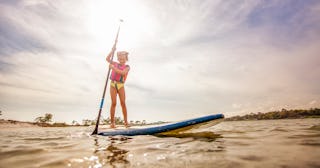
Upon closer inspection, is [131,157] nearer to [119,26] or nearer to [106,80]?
[106,80]

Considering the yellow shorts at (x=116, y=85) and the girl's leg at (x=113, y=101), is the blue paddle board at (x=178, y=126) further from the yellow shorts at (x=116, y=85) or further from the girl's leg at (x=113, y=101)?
the yellow shorts at (x=116, y=85)

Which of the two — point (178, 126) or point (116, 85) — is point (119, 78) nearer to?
point (116, 85)

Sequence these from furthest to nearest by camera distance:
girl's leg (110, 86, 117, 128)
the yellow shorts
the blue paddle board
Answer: the yellow shorts → girl's leg (110, 86, 117, 128) → the blue paddle board

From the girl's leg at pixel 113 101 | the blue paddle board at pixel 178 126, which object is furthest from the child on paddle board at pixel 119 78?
the blue paddle board at pixel 178 126

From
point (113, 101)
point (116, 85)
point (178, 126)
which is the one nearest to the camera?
point (178, 126)

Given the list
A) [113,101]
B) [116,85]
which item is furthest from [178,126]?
[116,85]

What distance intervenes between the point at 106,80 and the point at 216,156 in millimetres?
5690

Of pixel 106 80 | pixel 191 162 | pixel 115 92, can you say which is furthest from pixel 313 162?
pixel 106 80

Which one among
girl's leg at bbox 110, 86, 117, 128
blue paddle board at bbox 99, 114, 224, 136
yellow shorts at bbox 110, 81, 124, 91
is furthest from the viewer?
yellow shorts at bbox 110, 81, 124, 91


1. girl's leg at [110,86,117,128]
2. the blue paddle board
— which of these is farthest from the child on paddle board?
the blue paddle board

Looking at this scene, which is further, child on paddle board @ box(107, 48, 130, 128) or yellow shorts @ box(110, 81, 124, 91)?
yellow shorts @ box(110, 81, 124, 91)

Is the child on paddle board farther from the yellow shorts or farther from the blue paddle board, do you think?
the blue paddle board

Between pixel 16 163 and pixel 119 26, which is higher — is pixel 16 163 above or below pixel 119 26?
below

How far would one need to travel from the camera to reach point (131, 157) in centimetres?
228
